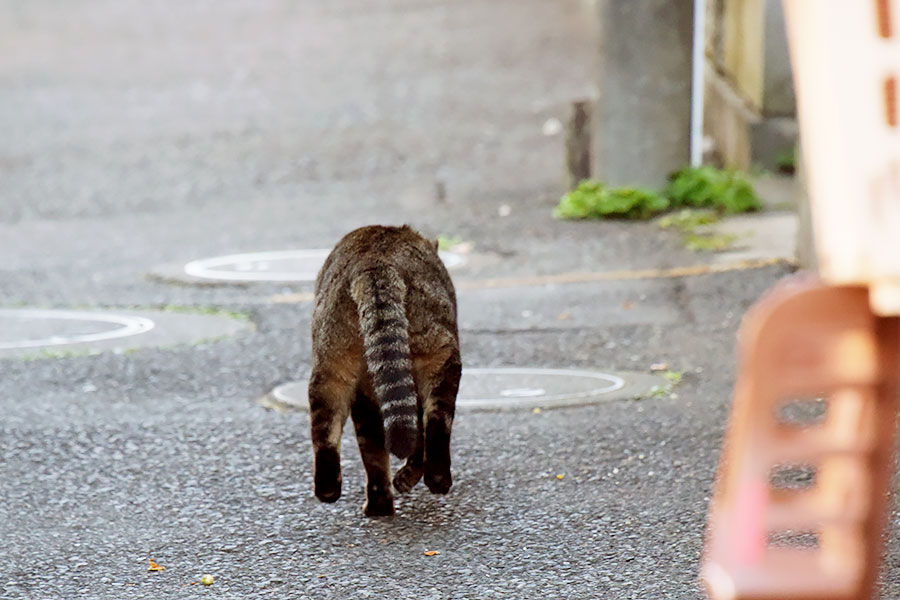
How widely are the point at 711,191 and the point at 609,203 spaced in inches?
32.2

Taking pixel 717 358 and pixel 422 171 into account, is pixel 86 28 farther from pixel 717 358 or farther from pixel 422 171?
pixel 717 358

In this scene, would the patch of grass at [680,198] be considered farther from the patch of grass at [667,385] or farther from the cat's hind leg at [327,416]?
the cat's hind leg at [327,416]

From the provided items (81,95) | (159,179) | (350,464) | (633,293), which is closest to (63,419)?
(350,464)

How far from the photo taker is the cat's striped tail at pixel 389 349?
5.08 meters

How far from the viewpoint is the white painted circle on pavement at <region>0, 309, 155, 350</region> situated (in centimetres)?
881

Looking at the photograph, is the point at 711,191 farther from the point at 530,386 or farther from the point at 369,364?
the point at 369,364

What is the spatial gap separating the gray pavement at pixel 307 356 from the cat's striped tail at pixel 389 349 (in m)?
0.51

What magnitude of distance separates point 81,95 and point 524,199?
32.5 feet

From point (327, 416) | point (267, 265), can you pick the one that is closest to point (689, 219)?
point (267, 265)

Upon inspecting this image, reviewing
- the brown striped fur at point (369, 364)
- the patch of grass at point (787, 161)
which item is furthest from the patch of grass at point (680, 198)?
the brown striped fur at point (369, 364)

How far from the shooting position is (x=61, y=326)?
922 cm

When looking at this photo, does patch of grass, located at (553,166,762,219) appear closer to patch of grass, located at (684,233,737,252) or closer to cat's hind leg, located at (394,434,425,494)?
patch of grass, located at (684,233,737,252)

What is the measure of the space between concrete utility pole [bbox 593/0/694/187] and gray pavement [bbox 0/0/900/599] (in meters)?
0.67

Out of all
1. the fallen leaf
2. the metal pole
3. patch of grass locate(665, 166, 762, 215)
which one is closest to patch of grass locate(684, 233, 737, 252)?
patch of grass locate(665, 166, 762, 215)
